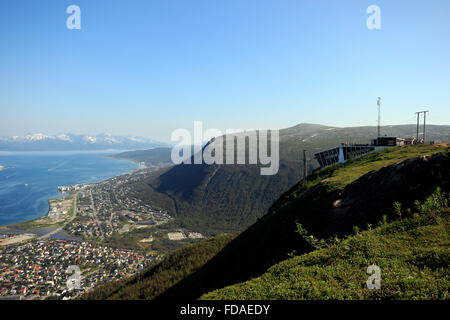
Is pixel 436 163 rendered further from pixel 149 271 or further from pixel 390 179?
pixel 149 271

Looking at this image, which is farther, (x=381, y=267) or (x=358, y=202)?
(x=358, y=202)

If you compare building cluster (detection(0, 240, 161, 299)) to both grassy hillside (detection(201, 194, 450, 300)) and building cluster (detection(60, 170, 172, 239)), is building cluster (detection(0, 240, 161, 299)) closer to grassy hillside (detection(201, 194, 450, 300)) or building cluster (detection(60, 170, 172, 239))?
building cluster (detection(60, 170, 172, 239))

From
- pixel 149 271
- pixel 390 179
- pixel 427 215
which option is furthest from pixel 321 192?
pixel 149 271

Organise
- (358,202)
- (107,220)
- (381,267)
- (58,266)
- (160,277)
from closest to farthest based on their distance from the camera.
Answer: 1. (381,267)
2. (358,202)
3. (160,277)
4. (58,266)
5. (107,220)

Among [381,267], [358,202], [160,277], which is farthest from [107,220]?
[381,267]

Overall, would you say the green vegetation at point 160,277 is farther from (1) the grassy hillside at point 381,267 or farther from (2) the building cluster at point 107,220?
(2) the building cluster at point 107,220

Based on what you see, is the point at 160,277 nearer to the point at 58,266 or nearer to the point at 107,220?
the point at 58,266
